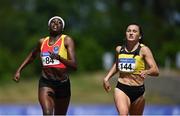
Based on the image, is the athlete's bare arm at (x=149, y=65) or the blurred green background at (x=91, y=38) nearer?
the athlete's bare arm at (x=149, y=65)

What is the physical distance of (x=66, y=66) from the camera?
1070cm

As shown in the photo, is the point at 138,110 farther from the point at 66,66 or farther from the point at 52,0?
the point at 52,0

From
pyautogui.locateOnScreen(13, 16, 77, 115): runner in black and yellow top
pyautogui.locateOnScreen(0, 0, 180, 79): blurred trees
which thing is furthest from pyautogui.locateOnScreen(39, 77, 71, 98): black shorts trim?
pyautogui.locateOnScreen(0, 0, 180, 79): blurred trees

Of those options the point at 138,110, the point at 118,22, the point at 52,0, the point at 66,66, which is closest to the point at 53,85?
the point at 66,66

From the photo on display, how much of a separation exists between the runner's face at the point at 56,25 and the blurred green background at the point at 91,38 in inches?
662

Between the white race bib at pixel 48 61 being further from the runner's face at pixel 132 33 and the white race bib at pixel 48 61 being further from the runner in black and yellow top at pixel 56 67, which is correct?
the runner's face at pixel 132 33

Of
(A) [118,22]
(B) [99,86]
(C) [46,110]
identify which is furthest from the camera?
(A) [118,22]

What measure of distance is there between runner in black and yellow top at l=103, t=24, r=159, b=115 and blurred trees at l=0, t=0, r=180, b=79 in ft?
88.6

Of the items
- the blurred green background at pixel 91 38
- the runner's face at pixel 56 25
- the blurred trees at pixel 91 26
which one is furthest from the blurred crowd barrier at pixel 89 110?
the blurred trees at pixel 91 26

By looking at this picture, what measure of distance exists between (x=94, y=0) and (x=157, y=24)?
21846mm

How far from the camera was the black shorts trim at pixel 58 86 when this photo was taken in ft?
35.2

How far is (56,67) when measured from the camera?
10703mm

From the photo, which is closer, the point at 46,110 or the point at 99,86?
the point at 46,110

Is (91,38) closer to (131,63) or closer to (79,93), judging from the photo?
(79,93)
